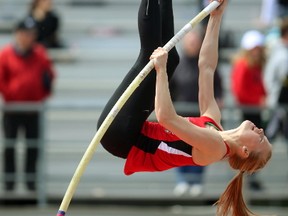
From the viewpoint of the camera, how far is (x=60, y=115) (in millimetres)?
10836

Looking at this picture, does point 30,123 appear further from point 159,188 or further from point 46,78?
point 159,188

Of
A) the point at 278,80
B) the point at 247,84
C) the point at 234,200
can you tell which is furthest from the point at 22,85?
the point at 234,200

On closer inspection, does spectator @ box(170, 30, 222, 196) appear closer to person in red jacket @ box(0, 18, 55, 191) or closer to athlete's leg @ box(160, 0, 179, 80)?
person in red jacket @ box(0, 18, 55, 191)

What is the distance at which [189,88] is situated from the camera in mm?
9656

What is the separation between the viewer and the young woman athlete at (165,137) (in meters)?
5.77

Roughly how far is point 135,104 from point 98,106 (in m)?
3.69

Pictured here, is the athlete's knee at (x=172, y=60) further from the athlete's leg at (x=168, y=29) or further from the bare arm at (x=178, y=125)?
the bare arm at (x=178, y=125)

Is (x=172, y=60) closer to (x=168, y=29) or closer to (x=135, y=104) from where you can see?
(x=168, y=29)

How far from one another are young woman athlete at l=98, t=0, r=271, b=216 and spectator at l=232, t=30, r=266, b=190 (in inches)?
139

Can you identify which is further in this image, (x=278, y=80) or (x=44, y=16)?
(x=44, y=16)

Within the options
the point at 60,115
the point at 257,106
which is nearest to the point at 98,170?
the point at 60,115

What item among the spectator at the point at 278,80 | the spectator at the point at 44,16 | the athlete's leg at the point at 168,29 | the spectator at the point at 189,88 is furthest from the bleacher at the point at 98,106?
the athlete's leg at the point at 168,29

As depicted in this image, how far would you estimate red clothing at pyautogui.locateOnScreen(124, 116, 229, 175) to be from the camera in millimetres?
5922

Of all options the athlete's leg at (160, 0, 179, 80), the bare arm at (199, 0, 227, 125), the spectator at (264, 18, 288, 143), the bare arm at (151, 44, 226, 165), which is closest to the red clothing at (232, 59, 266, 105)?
the spectator at (264, 18, 288, 143)
